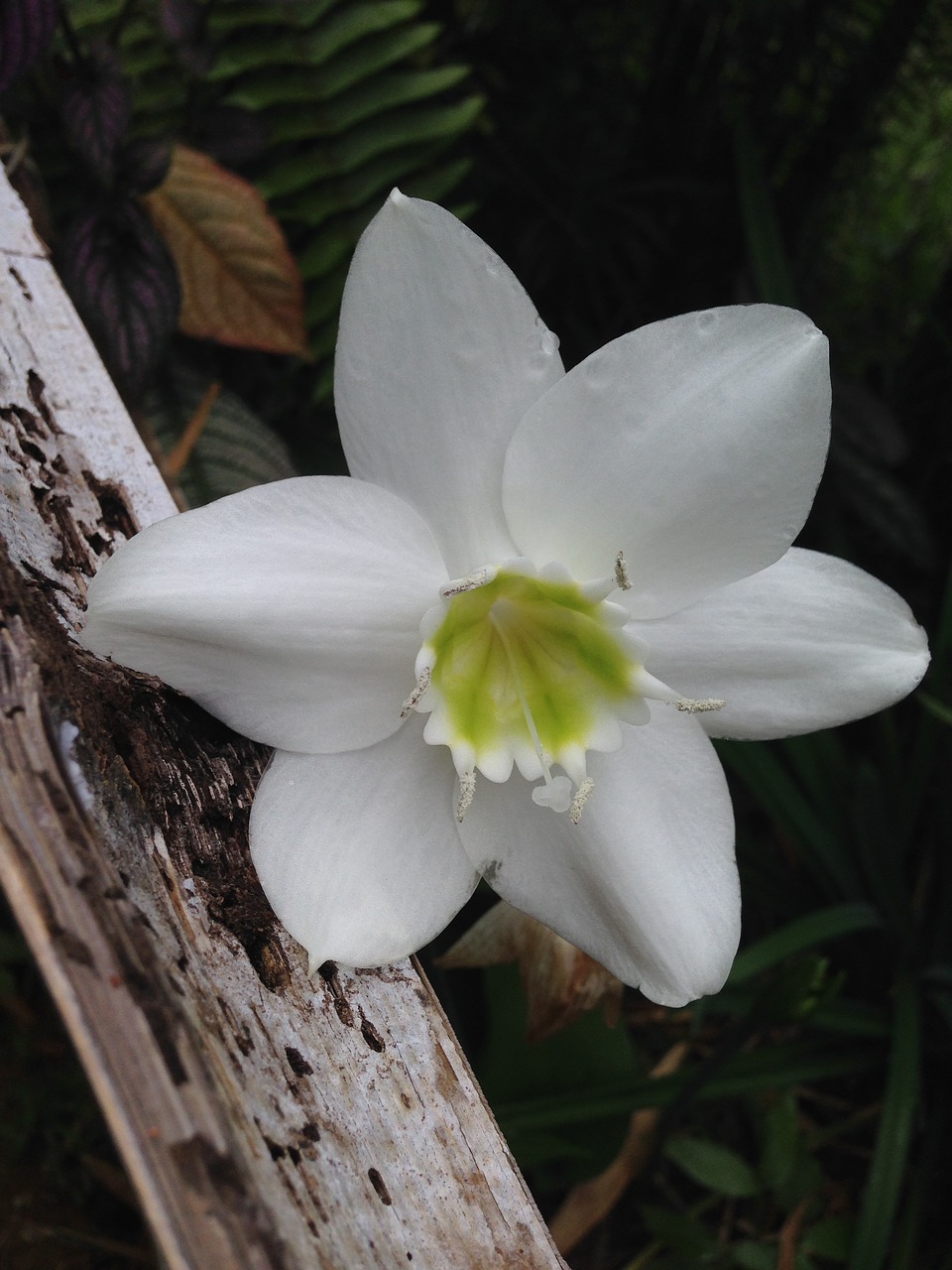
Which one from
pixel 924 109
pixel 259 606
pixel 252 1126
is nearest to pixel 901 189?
pixel 924 109

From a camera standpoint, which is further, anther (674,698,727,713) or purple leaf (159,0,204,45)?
Answer: purple leaf (159,0,204,45)

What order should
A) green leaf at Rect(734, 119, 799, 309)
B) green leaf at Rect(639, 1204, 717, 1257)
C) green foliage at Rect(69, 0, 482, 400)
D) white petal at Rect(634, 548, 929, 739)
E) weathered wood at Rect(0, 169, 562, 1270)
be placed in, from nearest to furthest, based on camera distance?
1. weathered wood at Rect(0, 169, 562, 1270)
2. white petal at Rect(634, 548, 929, 739)
3. green leaf at Rect(639, 1204, 717, 1257)
4. green foliage at Rect(69, 0, 482, 400)
5. green leaf at Rect(734, 119, 799, 309)

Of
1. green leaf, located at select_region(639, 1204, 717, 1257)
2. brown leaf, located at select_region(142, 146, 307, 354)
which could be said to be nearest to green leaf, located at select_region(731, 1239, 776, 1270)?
green leaf, located at select_region(639, 1204, 717, 1257)

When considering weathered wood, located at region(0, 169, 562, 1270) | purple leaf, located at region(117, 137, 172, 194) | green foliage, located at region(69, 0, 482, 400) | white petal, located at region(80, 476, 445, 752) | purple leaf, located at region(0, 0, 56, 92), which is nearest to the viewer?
weathered wood, located at region(0, 169, 562, 1270)

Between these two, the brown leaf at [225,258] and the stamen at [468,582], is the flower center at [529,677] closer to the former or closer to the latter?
the stamen at [468,582]

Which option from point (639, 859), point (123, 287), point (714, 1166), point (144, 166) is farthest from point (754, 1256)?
point (144, 166)

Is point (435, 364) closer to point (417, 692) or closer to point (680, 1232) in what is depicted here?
point (417, 692)

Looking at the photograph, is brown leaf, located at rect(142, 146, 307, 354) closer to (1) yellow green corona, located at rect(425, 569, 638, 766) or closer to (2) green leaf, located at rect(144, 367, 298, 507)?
(2) green leaf, located at rect(144, 367, 298, 507)
